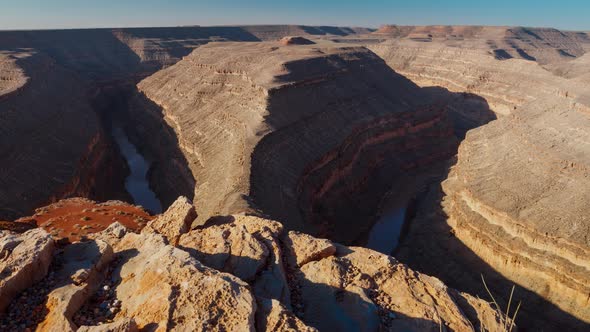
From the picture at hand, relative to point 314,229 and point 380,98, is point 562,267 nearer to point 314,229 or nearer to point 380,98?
point 314,229

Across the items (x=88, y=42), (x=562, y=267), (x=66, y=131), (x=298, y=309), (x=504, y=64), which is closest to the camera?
A: (x=298, y=309)

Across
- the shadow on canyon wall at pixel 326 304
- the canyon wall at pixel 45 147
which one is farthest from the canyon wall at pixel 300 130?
the shadow on canyon wall at pixel 326 304

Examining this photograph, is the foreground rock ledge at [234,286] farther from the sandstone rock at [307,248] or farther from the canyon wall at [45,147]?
the canyon wall at [45,147]

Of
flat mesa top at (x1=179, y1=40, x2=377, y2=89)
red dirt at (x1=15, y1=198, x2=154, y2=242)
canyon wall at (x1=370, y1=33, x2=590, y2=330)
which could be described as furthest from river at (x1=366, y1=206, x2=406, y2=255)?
red dirt at (x1=15, y1=198, x2=154, y2=242)

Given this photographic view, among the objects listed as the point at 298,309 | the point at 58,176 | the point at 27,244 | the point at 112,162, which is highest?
the point at 27,244

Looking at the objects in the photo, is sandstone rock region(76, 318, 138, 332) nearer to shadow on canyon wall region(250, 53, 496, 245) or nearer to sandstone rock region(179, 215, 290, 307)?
sandstone rock region(179, 215, 290, 307)

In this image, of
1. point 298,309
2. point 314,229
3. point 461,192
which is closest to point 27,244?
point 298,309
